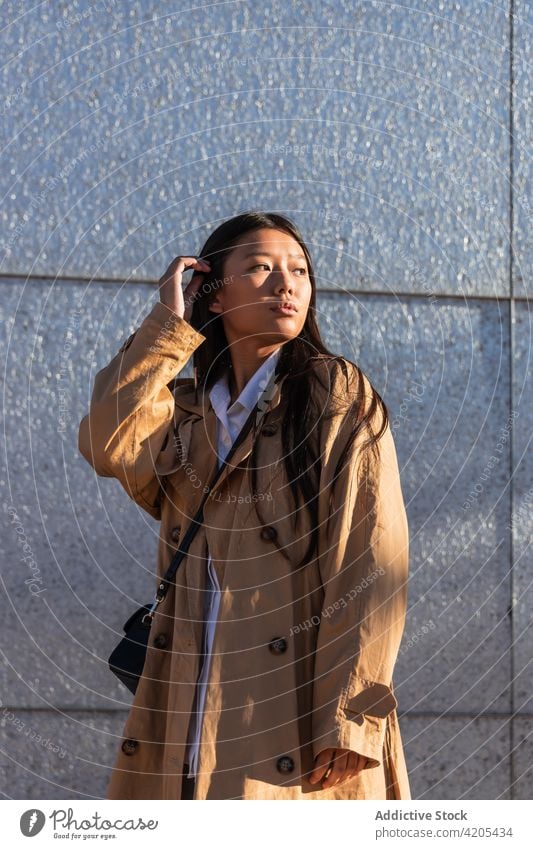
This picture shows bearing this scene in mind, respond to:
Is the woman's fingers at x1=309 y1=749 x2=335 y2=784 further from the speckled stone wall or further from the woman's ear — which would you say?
the speckled stone wall

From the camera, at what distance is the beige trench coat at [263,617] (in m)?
2.13

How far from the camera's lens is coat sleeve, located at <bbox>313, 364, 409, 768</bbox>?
6.94 feet

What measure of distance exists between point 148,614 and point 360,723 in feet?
1.57

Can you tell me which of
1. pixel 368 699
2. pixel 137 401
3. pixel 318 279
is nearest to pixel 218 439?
pixel 137 401

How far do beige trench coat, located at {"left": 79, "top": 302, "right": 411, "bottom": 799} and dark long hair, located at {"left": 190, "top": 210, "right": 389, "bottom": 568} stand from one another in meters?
0.02

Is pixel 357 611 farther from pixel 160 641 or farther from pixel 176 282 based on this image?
pixel 176 282

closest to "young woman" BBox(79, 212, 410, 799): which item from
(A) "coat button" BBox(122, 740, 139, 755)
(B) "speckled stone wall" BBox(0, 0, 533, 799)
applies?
(A) "coat button" BBox(122, 740, 139, 755)

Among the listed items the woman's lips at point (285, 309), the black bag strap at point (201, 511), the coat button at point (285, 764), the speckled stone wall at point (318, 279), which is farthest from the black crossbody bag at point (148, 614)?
the speckled stone wall at point (318, 279)

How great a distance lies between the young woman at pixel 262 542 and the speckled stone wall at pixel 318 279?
1108 mm

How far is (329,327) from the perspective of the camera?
11.7 ft

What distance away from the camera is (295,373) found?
7.82 feet

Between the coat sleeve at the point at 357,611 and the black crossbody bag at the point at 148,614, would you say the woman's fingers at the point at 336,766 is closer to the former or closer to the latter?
the coat sleeve at the point at 357,611
